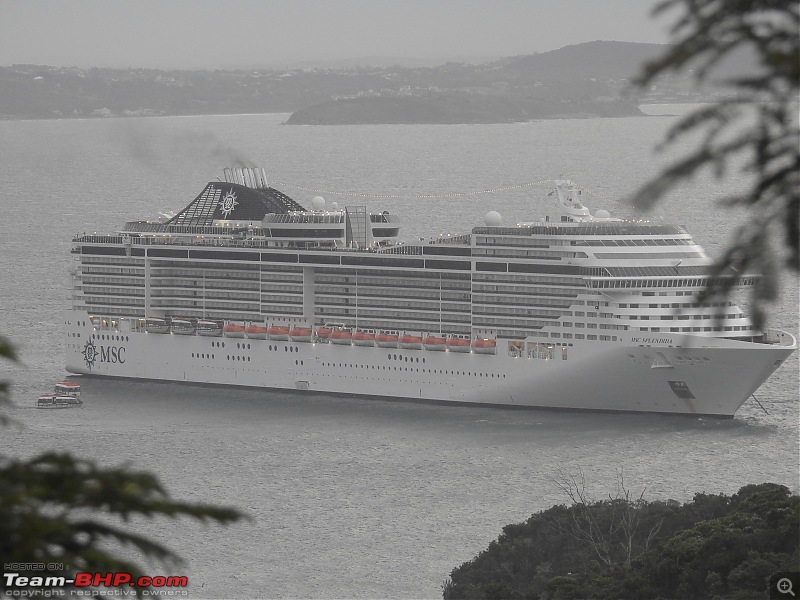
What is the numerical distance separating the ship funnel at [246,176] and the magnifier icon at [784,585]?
4719 centimetres

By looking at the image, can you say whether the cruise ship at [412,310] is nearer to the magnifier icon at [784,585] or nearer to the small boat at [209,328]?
the small boat at [209,328]

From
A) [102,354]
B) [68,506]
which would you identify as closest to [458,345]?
[102,354]

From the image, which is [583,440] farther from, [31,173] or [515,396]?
[31,173]

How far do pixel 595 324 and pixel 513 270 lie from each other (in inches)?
145

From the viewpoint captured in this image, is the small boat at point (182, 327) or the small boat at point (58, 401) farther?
the small boat at point (182, 327)

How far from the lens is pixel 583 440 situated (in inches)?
1941

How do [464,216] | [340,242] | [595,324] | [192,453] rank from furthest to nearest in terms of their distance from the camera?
[464,216]
[340,242]
[595,324]
[192,453]

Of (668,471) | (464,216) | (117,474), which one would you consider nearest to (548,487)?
(668,471)

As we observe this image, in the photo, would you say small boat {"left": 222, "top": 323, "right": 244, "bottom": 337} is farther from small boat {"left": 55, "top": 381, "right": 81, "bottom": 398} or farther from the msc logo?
small boat {"left": 55, "top": 381, "right": 81, "bottom": 398}

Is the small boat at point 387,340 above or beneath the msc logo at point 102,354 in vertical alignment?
above

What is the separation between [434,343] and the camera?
56.8m

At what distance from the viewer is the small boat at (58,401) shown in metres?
55.5

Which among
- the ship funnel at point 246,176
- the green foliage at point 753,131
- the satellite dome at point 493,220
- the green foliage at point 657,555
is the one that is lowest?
the green foliage at point 657,555

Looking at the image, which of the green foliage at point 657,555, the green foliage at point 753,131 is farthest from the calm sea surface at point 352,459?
the green foliage at point 753,131
